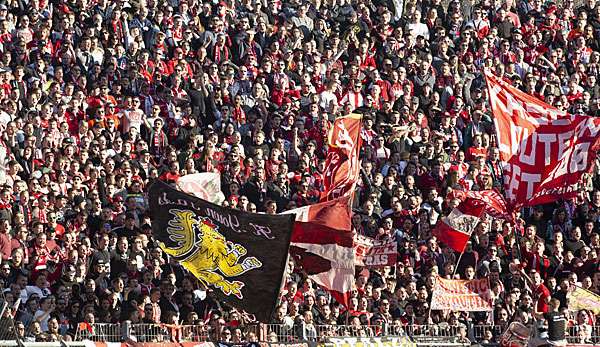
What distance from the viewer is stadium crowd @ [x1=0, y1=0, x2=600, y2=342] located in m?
22.4

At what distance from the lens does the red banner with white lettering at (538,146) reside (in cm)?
2453

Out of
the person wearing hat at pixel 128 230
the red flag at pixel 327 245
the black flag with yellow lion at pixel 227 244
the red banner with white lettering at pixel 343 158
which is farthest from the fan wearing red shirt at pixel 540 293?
the black flag with yellow lion at pixel 227 244

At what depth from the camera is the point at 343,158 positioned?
2431 cm

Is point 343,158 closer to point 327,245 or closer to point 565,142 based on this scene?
point 327,245

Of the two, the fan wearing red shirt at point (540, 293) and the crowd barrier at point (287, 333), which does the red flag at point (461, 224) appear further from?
the crowd barrier at point (287, 333)

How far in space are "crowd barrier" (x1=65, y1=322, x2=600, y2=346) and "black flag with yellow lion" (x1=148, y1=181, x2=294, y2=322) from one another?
2.02 ft

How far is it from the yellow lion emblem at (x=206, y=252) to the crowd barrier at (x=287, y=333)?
2.26 ft

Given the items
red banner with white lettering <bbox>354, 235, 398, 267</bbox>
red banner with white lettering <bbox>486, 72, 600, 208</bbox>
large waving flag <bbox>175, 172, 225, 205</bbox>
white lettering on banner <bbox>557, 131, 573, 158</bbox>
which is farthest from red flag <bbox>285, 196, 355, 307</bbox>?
white lettering on banner <bbox>557, 131, 573, 158</bbox>

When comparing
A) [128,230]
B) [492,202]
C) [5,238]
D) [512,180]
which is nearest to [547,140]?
[512,180]

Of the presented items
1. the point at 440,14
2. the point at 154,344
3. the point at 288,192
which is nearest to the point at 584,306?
the point at 288,192

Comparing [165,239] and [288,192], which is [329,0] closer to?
[288,192]

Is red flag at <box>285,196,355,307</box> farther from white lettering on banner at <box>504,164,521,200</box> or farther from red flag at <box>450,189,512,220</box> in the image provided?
white lettering on banner at <box>504,164,521,200</box>

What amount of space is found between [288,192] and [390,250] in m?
2.50

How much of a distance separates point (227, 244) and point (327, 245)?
3.44 meters
